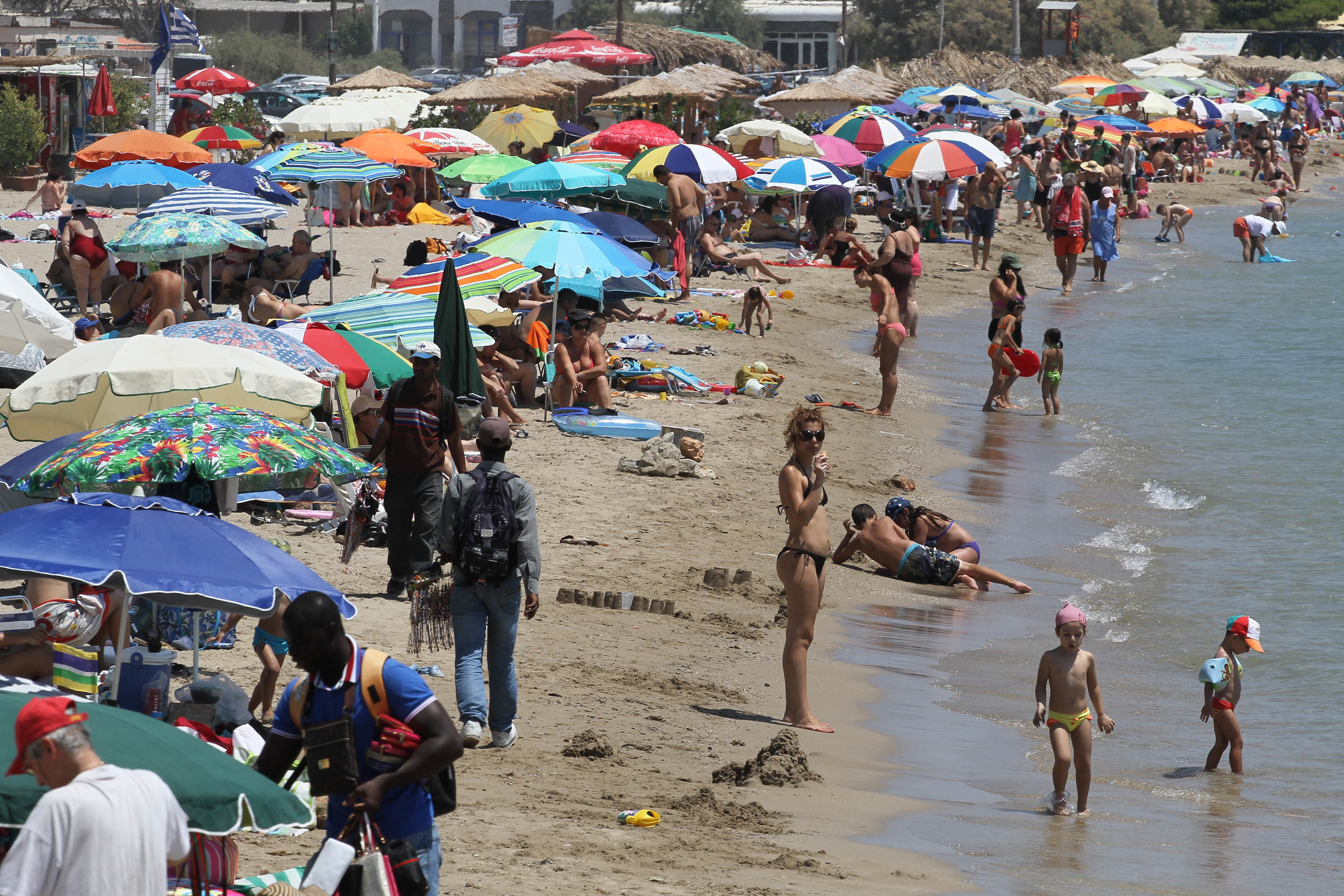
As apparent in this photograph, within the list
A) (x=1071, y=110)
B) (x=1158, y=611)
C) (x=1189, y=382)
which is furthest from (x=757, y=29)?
(x=1158, y=611)

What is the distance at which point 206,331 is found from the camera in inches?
360

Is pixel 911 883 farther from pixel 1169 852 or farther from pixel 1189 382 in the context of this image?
pixel 1189 382


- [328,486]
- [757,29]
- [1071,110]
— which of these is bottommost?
[328,486]

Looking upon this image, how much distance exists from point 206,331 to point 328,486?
121 centimetres

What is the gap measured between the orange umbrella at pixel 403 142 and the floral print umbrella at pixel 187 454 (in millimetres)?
13796

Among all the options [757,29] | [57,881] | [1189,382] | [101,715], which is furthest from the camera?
[757,29]

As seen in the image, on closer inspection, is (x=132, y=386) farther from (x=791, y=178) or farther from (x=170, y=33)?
(x=170, y=33)

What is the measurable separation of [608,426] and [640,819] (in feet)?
23.5

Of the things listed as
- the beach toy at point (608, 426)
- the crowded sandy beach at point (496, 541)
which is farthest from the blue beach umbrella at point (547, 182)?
the beach toy at point (608, 426)

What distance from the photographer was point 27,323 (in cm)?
1103

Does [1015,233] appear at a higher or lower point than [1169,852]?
higher

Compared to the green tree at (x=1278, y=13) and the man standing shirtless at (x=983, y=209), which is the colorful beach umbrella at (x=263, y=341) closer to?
the man standing shirtless at (x=983, y=209)

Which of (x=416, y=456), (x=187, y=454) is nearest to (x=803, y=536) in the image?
(x=416, y=456)

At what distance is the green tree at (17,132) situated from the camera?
82.0 feet
